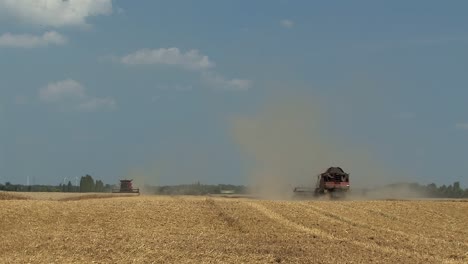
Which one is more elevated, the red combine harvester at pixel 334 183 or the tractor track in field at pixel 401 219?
the red combine harvester at pixel 334 183

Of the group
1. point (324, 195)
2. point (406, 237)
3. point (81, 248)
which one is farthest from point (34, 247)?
point (324, 195)

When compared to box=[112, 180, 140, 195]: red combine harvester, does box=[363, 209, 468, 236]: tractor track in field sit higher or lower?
lower

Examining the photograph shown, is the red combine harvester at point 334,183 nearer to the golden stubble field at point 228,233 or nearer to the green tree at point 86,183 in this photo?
the golden stubble field at point 228,233

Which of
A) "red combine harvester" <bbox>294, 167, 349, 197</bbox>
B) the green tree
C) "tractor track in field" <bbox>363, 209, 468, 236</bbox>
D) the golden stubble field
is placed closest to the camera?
the golden stubble field

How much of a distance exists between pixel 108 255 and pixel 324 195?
163 ft

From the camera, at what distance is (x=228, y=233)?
3019 cm

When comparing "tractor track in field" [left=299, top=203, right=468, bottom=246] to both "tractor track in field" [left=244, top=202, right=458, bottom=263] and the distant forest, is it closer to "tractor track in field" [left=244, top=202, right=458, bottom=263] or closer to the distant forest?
"tractor track in field" [left=244, top=202, right=458, bottom=263]

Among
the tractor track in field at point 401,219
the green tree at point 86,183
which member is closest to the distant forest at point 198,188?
the green tree at point 86,183

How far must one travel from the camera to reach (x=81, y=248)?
76.8 ft

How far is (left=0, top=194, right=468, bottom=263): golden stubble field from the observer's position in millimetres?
21938

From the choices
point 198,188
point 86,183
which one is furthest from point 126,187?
point 86,183

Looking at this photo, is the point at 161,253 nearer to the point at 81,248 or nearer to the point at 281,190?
the point at 81,248

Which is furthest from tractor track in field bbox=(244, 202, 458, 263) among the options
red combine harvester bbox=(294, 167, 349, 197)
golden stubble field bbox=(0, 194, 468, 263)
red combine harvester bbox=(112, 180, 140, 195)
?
red combine harvester bbox=(112, 180, 140, 195)

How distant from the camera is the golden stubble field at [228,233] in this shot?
864 inches
